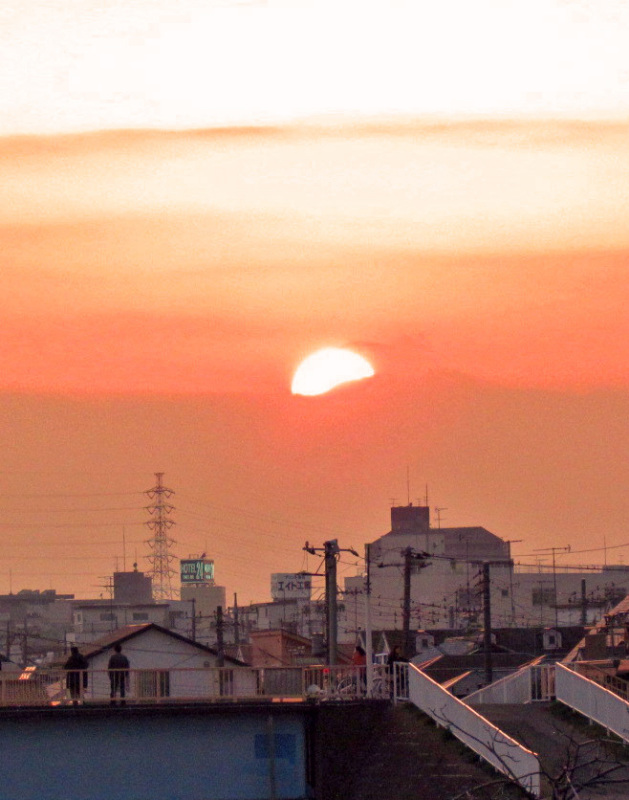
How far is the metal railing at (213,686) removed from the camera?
38.6m

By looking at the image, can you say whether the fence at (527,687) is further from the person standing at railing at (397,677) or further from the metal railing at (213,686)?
the metal railing at (213,686)

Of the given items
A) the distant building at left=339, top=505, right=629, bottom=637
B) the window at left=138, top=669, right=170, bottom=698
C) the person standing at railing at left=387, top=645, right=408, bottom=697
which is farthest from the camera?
the distant building at left=339, top=505, right=629, bottom=637

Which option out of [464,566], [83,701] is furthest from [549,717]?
[464,566]

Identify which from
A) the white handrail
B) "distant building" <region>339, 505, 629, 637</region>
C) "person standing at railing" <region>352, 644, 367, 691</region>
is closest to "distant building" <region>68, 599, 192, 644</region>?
"distant building" <region>339, 505, 629, 637</region>

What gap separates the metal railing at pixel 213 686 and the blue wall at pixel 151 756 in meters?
0.49

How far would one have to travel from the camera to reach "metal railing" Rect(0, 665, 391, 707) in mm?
38562

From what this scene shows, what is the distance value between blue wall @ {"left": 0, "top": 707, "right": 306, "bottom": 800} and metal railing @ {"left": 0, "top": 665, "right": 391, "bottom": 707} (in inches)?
19.3

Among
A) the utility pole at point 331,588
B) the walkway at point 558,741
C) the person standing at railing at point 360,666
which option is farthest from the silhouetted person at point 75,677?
the utility pole at point 331,588

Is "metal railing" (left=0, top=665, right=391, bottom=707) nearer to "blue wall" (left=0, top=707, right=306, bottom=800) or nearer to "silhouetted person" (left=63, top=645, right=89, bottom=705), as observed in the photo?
"silhouetted person" (left=63, top=645, right=89, bottom=705)

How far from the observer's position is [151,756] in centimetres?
3816

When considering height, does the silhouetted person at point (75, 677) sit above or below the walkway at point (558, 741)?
above

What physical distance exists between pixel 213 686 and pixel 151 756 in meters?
3.28

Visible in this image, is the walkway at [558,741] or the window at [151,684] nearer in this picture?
the walkway at [558,741]

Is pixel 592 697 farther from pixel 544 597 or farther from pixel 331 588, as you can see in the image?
pixel 544 597
